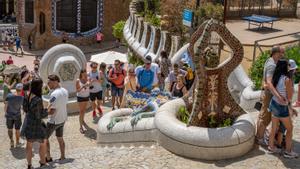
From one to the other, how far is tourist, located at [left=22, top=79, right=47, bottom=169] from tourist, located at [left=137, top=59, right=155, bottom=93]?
3949 mm

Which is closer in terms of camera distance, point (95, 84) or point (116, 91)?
point (95, 84)

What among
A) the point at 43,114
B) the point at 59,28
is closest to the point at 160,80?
the point at 43,114

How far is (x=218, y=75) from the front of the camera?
8648mm

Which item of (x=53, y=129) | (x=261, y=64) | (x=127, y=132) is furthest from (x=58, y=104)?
(x=261, y=64)

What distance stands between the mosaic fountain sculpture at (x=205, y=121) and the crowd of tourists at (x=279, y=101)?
42cm

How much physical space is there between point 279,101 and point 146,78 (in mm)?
4640

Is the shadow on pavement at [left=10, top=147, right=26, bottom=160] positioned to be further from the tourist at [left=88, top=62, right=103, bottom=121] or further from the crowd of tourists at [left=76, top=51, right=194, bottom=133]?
the tourist at [left=88, top=62, right=103, bottom=121]

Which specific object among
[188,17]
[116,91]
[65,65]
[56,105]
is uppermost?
→ [188,17]

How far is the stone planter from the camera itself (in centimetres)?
794

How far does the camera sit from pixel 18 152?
11.0m

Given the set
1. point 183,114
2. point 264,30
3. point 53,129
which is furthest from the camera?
point 264,30

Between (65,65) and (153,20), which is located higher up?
(153,20)

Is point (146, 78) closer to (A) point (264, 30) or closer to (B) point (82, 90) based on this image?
(B) point (82, 90)

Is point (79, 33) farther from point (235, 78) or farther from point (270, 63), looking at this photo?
point (270, 63)
